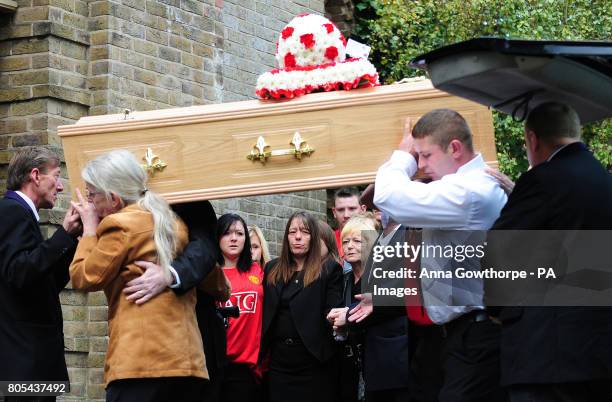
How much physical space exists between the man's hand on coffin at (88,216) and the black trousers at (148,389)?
80cm

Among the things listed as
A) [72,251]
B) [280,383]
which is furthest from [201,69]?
[72,251]

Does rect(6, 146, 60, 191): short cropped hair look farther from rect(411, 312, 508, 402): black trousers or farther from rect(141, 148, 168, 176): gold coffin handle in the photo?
rect(411, 312, 508, 402): black trousers

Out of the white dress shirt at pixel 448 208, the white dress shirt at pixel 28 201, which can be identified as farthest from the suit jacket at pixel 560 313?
the white dress shirt at pixel 28 201

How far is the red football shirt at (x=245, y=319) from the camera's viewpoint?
8383 mm

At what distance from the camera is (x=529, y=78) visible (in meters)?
5.00

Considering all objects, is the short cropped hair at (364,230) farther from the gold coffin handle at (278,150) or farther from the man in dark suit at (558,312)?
the man in dark suit at (558,312)

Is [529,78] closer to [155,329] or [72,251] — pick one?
[155,329]

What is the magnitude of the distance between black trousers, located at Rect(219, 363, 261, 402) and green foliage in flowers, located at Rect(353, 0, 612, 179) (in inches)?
237

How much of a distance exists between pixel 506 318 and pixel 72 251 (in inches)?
108

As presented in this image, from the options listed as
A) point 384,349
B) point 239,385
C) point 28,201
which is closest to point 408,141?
point 384,349

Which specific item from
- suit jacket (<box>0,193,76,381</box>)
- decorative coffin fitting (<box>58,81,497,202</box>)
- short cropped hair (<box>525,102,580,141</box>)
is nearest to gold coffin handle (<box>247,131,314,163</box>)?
decorative coffin fitting (<box>58,81,497,202</box>)

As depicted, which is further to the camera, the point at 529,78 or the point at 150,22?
the point at 150,22

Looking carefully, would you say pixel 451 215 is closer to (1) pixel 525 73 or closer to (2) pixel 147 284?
(1) pixel 525 73

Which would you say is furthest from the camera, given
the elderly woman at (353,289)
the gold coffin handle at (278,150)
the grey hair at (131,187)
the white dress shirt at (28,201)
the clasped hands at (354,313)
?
the elderly woman at (353,289)
